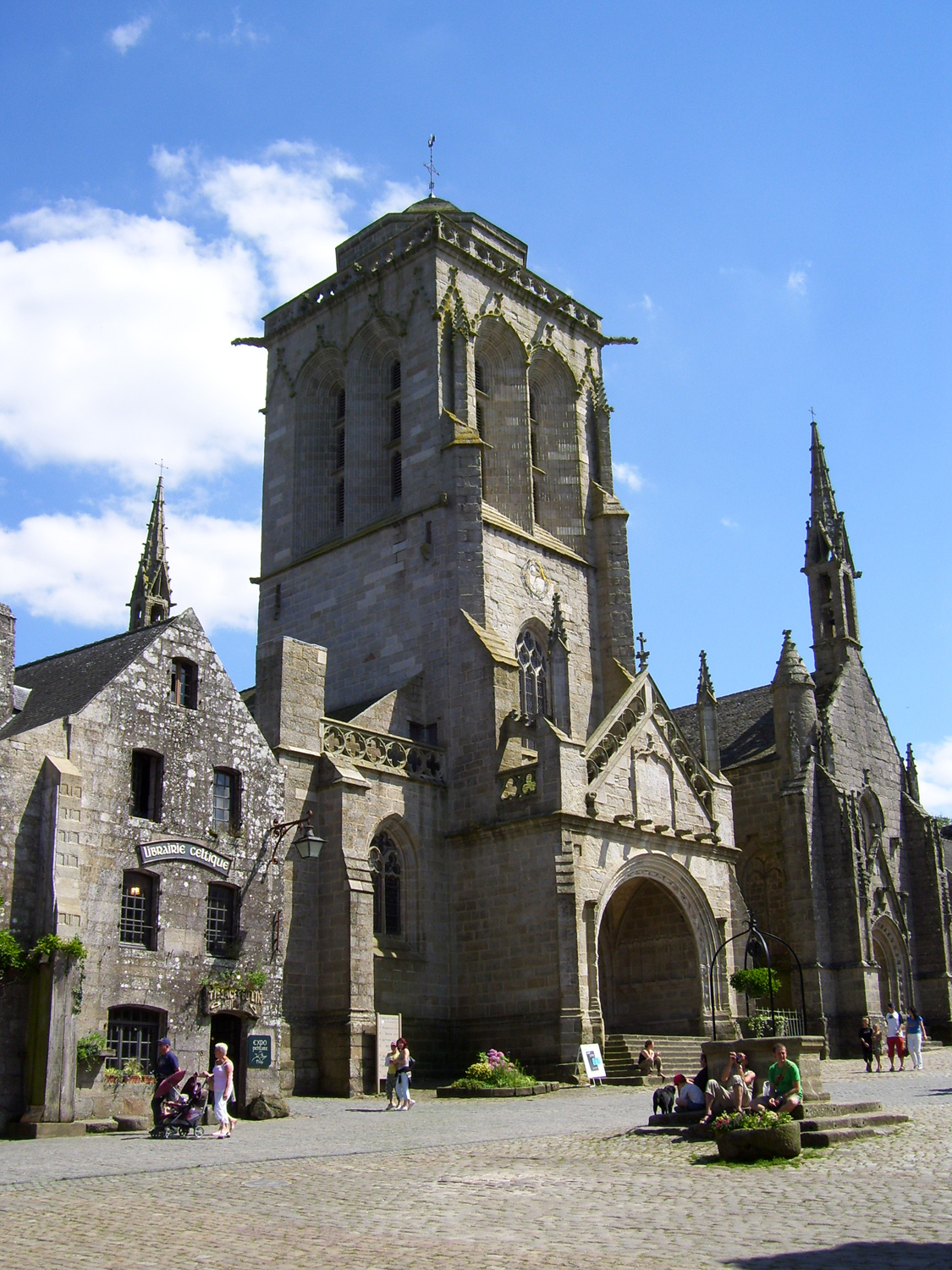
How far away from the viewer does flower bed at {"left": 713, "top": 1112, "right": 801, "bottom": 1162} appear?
42.8ft

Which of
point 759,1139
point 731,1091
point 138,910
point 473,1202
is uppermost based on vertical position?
point 138,910

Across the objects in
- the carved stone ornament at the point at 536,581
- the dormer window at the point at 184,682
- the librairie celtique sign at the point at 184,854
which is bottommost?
the librairie celtique sign at the point at 184,854

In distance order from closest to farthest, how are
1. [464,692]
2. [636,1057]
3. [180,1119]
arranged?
[180,1119]
[636,1057]
[464,692]

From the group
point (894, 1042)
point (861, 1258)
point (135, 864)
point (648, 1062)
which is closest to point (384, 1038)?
point (648, 1062)

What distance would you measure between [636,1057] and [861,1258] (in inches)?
794

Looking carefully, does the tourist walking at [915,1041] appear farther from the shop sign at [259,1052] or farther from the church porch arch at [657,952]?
the shop sign at [259,1052]

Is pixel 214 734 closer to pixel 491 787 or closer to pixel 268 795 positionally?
pixel 268 795

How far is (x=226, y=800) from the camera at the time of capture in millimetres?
24875

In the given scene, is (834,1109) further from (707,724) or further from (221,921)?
(707,724)

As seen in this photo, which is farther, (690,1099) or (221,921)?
(221,921)

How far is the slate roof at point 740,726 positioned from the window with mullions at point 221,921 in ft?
60.7

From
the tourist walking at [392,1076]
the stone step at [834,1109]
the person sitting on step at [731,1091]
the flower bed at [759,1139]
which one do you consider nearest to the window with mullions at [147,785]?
the tourist walking at [392,1076]

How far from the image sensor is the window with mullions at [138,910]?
2242 cm

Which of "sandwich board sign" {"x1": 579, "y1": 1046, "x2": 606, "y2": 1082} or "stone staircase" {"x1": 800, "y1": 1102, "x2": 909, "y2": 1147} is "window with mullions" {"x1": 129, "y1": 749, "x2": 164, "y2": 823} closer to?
"sandwich board sign" {"x1": 579, "y1": 1046, "x2": 606, "y2": 1082}
